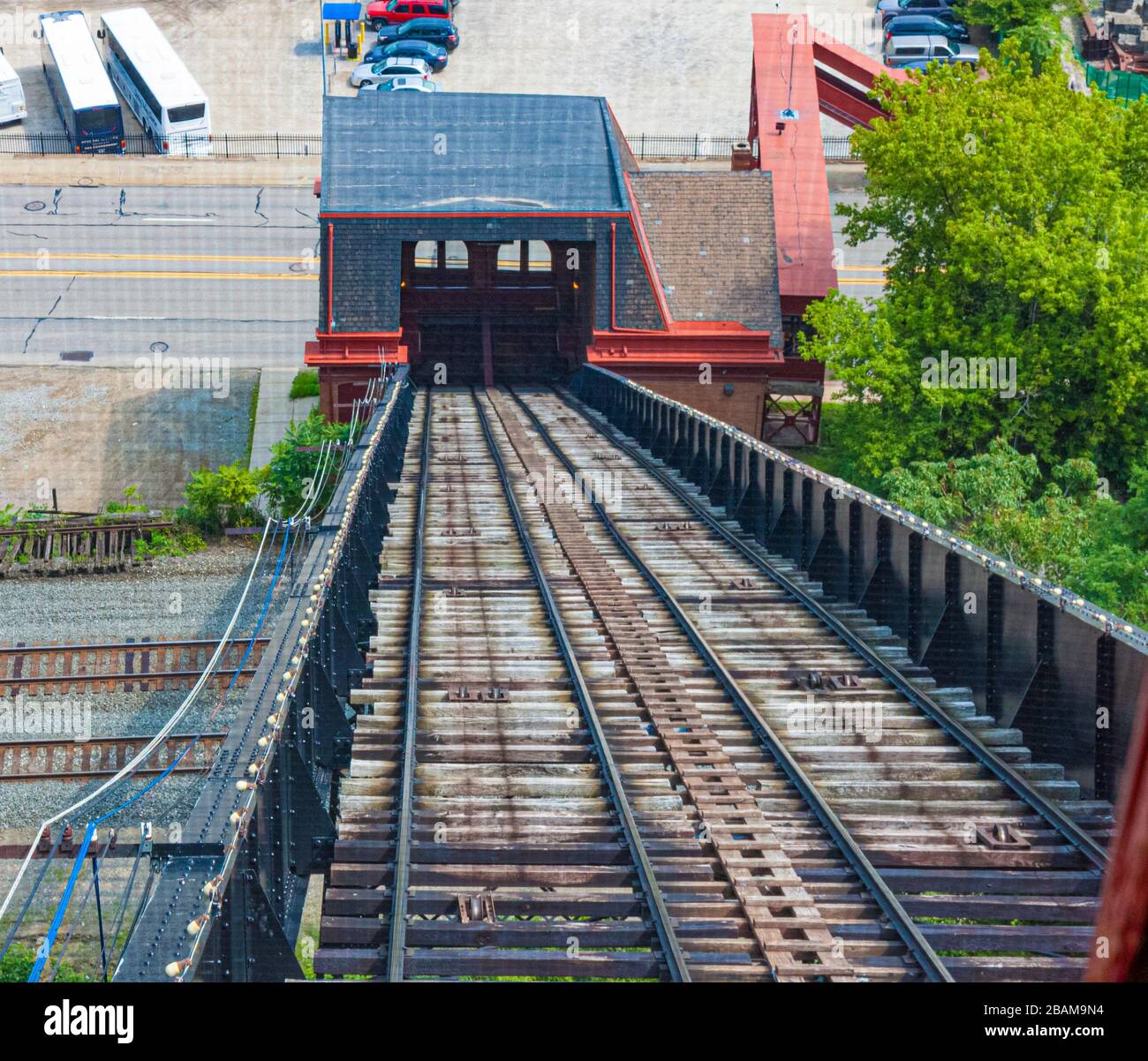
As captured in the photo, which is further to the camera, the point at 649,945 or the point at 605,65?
the point at 605,65

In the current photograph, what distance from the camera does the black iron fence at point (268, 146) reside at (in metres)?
53.4

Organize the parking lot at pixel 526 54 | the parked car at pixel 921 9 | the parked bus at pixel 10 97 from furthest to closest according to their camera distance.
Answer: the parked car at pixel 921 9
the parking lot at pixel 526 54
the parked bus at pixel 10 97

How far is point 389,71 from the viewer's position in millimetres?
56344

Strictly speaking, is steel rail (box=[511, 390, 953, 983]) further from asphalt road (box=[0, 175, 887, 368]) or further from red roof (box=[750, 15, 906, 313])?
asphalt road (box=[0, 175, 887, 368])

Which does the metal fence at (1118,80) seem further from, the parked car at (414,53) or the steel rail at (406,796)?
the steel rail at (406,796)

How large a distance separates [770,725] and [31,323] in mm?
36544

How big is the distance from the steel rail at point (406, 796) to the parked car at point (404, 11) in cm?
4824

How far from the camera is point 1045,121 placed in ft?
105

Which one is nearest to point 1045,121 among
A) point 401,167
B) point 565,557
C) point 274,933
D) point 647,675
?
point 401,167

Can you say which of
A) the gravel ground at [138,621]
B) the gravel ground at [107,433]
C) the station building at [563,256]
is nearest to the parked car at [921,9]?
the station building at [563,256]

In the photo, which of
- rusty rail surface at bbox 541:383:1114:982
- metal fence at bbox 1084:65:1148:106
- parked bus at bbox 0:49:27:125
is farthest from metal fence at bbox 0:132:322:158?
rusty rail surface at bbox 541:383:1114:982

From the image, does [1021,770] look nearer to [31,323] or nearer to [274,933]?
[274,933]

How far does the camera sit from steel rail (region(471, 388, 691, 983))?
8.12 m

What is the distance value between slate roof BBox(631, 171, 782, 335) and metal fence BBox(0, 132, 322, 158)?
18.3m
